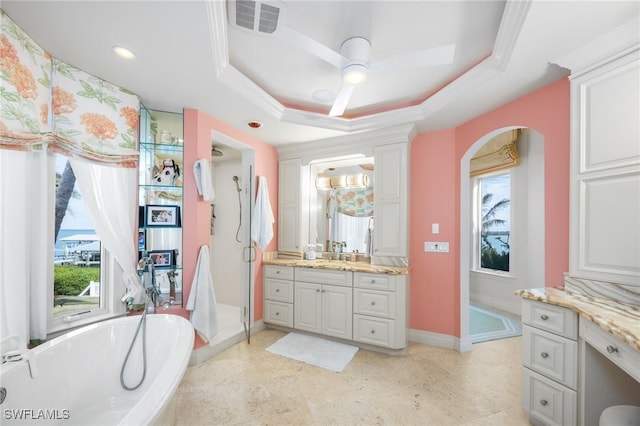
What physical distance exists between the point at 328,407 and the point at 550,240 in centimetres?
209

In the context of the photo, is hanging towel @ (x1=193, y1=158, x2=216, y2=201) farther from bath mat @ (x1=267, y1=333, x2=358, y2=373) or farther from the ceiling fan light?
bath mat @ (x1=267, y1=333, x2=358, y2=373)

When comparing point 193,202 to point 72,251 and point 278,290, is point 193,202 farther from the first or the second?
point 278,290

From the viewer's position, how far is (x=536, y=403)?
1.73 meters

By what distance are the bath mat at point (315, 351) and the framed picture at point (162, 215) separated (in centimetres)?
165

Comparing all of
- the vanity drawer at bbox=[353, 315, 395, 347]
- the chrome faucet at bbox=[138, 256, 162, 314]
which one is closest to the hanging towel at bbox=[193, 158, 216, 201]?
the chrome faucet at bbox=[138, 256, 162, 314]

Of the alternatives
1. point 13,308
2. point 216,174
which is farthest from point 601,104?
point 216,174

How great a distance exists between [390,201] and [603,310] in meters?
1.86

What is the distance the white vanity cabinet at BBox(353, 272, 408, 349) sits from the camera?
272 centimetres

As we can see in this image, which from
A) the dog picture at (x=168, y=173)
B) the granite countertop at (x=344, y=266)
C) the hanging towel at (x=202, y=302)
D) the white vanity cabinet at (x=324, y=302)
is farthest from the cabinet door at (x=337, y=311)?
the dog picture at (x=168, y=173)

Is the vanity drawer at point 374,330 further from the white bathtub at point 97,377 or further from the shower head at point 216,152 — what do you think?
the shower head at point 216,152

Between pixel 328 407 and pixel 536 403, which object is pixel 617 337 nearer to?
pixel 536 403

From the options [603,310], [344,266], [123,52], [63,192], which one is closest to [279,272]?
[344,266]

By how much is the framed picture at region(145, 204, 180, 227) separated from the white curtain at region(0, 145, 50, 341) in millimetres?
712

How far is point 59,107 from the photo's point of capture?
1832 millimetres
